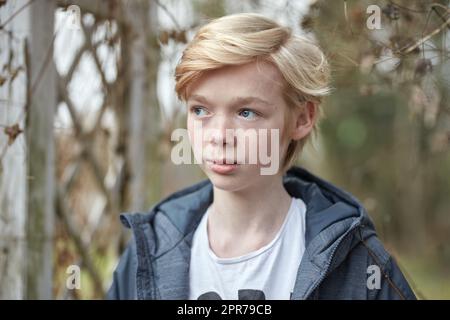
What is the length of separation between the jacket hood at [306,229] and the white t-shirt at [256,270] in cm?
2

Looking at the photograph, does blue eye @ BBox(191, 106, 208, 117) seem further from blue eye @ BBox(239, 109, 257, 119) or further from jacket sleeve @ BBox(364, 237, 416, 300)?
jacket sleeve @ BBox(364, 237, 416, 300)

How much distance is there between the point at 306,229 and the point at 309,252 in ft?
0.24

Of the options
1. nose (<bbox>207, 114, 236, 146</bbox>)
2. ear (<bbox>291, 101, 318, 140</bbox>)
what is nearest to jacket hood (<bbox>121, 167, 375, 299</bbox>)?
ear (<bbox>291, 101, 318, 140</bbox>)

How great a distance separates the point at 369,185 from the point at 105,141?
2.98m

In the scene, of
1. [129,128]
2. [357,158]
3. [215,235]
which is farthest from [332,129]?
[215,235]

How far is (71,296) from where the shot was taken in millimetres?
1662

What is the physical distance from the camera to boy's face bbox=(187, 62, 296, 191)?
1.15 metres

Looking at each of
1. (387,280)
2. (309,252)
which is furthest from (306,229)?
(387,280)

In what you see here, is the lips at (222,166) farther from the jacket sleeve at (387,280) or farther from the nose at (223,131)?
the jacket sleeve at (387,280)

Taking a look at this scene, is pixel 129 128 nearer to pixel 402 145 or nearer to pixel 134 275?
pixel 134 275

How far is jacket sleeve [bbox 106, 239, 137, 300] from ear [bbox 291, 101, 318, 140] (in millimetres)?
427

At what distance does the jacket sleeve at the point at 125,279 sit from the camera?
1.36 metres

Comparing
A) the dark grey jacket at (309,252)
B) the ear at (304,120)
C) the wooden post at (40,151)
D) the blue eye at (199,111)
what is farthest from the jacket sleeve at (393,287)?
the wooden post at (40,151)

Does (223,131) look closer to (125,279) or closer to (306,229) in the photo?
(306,229)
